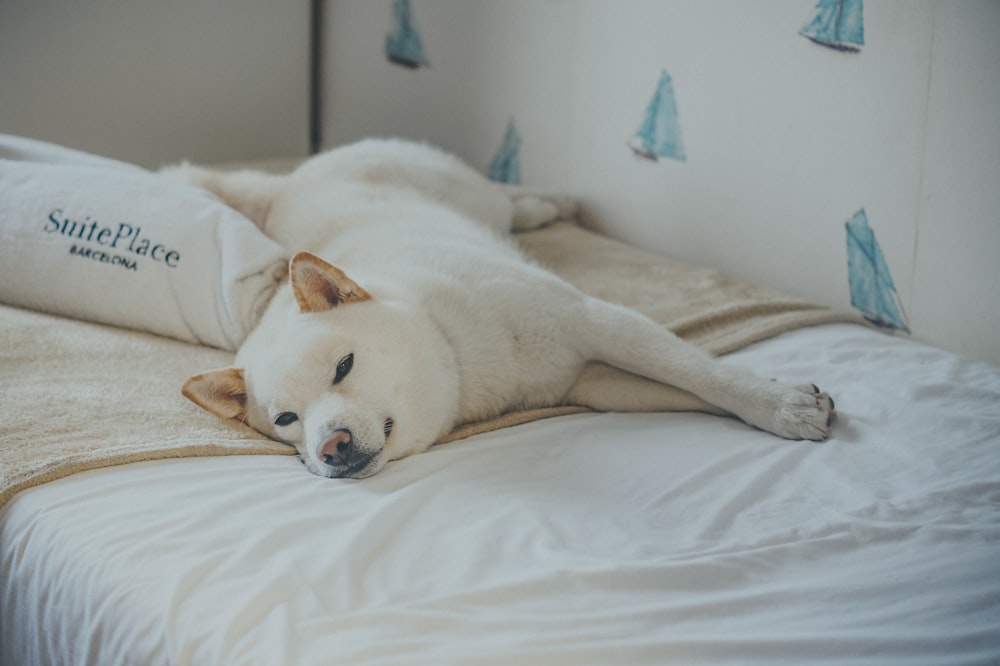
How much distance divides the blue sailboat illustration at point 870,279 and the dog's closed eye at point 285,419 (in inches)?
61.2

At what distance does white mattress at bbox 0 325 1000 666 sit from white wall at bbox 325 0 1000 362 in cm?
51

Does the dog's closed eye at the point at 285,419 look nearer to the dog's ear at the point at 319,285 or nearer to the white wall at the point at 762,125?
the dog's ear at the point at 319,285

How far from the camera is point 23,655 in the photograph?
155 centimetres

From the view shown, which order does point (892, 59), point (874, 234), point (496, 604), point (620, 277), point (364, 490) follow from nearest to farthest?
point (496, 604) → point (364, 490) → point (892, 59) → point (874, 234) → point (620, 277)

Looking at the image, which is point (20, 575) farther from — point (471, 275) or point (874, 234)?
point (874, 234)

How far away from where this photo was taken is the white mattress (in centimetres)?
121

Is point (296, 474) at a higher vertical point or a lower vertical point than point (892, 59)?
lower

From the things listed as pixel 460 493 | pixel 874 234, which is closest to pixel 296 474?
pixel 460 493

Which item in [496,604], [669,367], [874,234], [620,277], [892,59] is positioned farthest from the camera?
[620,277]

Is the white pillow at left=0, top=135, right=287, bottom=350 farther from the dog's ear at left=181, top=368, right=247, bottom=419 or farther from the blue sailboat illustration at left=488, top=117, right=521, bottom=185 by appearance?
the blue sailboat illustration at left=488, top=117, right=521, bottom=185

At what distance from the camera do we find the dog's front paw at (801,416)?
1.80 metres

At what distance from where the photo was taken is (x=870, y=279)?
7.86ft

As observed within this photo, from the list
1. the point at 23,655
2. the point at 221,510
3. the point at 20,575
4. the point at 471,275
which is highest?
the point at 471,275

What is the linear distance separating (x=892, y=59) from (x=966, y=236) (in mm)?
477
